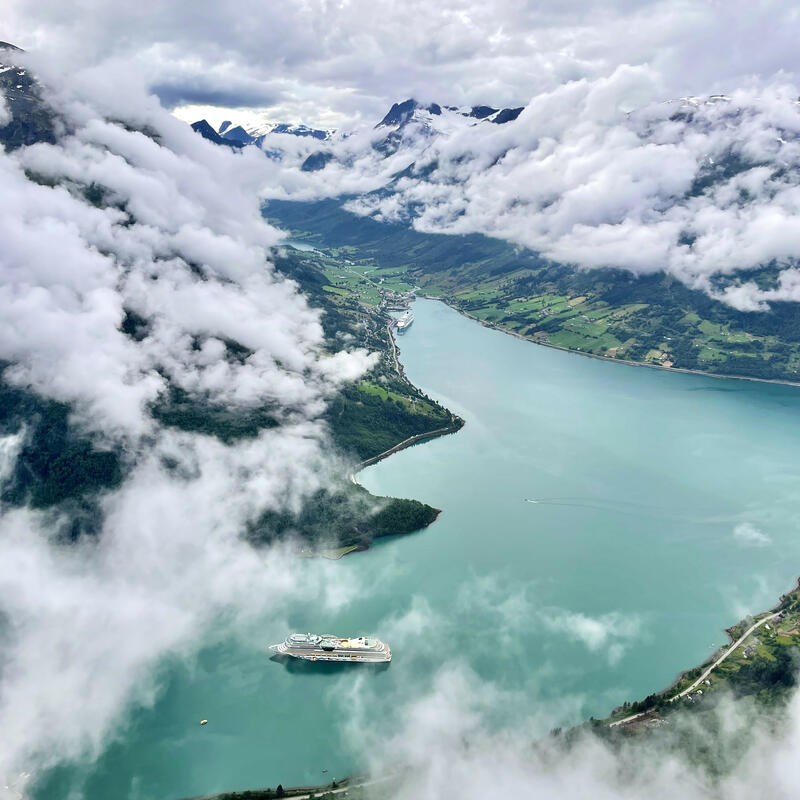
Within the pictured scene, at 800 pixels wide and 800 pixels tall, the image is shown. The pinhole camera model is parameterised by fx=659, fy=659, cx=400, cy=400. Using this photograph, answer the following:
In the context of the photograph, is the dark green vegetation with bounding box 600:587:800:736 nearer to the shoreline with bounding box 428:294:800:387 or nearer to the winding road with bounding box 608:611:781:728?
the winding road with bounding box 608:611:781:728

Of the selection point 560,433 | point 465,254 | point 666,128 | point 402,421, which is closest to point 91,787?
point 402,421

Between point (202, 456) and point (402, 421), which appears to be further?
point (402, 421)

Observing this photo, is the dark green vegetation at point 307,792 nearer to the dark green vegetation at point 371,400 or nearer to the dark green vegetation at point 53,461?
the dark green vegetation at point 53,461

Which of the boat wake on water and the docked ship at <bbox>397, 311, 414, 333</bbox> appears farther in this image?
the docked ship at <bbox>397, 311, 414, 333</bbox>

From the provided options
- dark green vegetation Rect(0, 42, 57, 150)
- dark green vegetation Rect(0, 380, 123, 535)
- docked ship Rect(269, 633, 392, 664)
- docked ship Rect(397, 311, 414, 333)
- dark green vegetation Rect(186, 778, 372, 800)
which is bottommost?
dark green vegetation Rect(186, 778, 372, 800)

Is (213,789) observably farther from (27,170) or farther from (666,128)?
(666,128)

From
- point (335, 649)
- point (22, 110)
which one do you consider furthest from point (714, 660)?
point (22, 110)

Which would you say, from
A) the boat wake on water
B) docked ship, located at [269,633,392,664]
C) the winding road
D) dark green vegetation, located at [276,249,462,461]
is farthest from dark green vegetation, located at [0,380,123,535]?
the winding road
